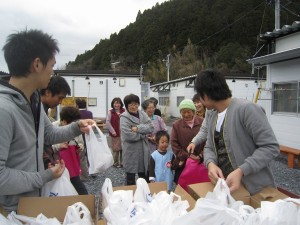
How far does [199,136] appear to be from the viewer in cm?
275

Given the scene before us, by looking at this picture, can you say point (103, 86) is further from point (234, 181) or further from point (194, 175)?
point (234, 181)

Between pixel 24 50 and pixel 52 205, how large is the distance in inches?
31.7

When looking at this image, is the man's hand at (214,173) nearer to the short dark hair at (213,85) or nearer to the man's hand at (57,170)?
the short dark hair at (213,85)

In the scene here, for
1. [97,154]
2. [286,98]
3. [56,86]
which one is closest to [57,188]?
[97,154]

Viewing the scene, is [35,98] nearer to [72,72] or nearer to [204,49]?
[72,72]

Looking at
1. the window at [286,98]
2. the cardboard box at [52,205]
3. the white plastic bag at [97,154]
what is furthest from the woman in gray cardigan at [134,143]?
the window at [286,98]

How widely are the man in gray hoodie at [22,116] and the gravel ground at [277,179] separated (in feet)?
11.6

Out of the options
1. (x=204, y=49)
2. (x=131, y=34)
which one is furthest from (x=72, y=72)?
(x=131, y=34)

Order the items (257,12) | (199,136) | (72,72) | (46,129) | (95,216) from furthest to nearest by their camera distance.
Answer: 1. (257,12)
2. (72,72)
3. (199,136)
4. (46,129)
5. (95,216)

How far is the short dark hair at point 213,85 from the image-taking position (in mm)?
1862

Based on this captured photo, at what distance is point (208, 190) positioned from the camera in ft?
5.42

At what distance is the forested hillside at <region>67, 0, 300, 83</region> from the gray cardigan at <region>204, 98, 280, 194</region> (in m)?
25.2

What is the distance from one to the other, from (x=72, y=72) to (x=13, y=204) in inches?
509

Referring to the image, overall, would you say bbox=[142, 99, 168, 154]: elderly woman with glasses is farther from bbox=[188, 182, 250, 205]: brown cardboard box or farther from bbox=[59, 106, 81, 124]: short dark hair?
bbox=[188, 182, 250, 205]: brown cardboard box
